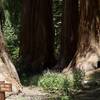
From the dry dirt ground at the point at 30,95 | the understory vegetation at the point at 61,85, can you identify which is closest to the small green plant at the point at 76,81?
the understory vegetation at the point at 61,85

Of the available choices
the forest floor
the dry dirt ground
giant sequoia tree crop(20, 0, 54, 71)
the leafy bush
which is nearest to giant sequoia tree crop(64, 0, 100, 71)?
the forest floor

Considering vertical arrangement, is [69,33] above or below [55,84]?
above

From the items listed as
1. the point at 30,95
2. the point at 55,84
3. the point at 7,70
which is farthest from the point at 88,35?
the point at 30,95

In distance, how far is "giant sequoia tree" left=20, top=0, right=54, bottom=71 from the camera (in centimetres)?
1750

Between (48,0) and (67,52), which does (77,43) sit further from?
(48,0)

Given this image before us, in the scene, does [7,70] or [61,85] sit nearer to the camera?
[7,70]

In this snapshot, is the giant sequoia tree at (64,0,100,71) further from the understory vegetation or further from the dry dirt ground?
the dry dirt ground

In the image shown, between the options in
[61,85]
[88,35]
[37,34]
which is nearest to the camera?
[61,85]

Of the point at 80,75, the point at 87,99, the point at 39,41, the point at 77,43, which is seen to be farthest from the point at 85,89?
the point at 39,41

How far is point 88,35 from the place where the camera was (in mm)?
15359

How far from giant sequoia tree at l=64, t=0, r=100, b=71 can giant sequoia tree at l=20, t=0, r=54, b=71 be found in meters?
2.17

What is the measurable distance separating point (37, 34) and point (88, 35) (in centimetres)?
273

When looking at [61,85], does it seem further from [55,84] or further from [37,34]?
[37,34]

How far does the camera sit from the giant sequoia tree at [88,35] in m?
15.1
